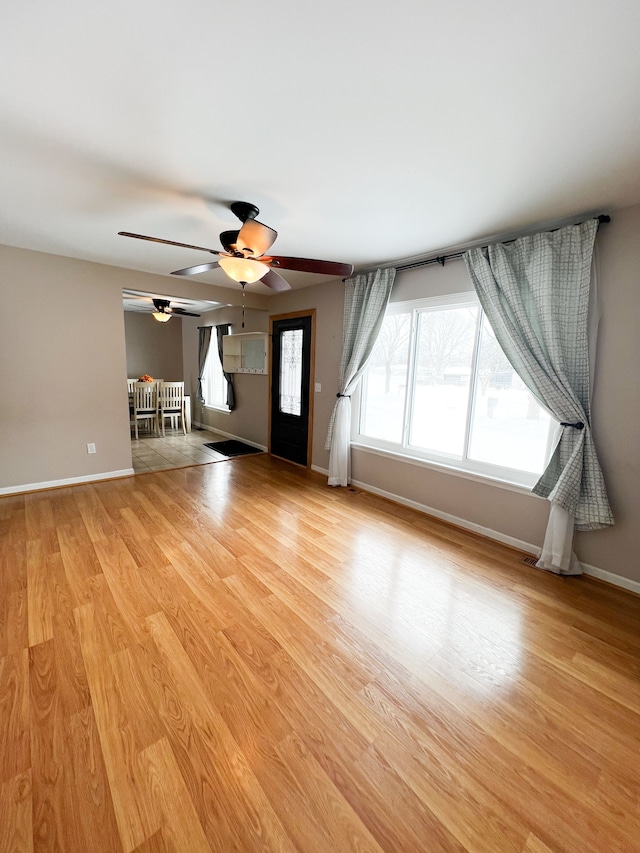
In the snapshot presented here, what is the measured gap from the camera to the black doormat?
5.41 meters

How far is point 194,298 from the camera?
14.8 ft

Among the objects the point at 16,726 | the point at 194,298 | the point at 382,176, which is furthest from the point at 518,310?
the point at 194,298

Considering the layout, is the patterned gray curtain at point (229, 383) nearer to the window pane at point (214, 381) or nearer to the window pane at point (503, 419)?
the window pane at point (214, 381)

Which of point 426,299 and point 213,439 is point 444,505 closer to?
point 426,299

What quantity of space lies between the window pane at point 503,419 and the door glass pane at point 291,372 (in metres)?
2.51

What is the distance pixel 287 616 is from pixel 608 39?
2.73 meters

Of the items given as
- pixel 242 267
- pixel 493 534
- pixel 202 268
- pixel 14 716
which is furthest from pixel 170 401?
pixel 493 534

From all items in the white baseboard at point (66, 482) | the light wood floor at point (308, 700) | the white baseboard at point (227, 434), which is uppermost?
the white baseboard at point (227, 434)

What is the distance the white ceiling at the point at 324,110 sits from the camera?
1079 millimetres

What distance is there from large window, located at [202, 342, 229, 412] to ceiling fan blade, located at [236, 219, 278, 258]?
451cm

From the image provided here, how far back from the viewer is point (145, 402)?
621 centimetres

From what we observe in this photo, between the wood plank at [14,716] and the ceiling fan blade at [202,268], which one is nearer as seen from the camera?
the wood plank at [14,716]

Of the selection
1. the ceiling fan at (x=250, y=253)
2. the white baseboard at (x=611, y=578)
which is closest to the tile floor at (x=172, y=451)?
the ceiling fan at (x=250, y=253)

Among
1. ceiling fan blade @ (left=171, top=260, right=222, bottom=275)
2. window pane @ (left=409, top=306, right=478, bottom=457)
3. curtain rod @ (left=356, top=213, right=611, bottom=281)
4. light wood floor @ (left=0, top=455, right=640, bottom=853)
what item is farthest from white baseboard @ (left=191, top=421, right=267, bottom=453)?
curtain rod @ (left=356, top=213, right=611, bottom=281)
